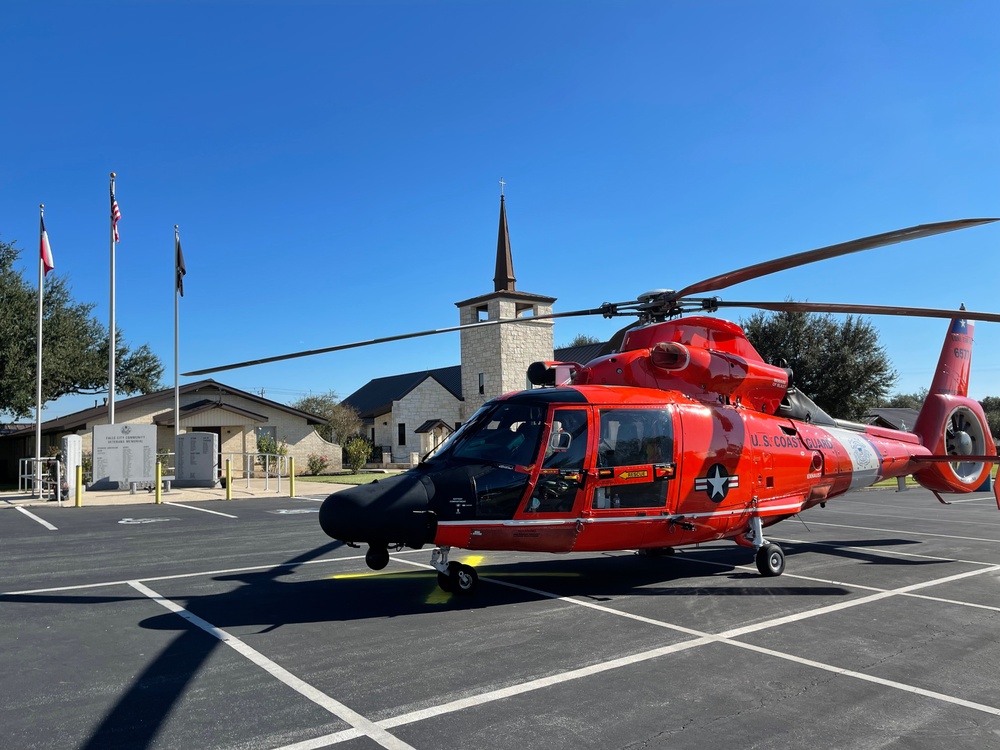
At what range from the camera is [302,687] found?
5.16 metres

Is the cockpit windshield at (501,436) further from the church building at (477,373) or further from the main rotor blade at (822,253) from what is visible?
the church building at (477,373)

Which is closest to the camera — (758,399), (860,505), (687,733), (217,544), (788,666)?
(687,733)

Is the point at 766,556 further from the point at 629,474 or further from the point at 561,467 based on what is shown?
the point at 561,467

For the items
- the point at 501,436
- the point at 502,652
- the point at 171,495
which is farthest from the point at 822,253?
the point at 171,495

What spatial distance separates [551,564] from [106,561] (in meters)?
6.66

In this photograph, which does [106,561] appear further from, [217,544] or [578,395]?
[578,395]

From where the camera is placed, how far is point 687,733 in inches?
173

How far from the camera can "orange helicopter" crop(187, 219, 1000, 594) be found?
744cm

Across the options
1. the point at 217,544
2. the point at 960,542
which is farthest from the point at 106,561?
the point at 960,542

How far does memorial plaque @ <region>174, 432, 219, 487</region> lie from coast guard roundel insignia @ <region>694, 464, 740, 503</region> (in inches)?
913

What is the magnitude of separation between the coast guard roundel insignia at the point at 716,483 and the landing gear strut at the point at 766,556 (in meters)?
0.73

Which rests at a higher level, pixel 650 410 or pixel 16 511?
pixel 650 410

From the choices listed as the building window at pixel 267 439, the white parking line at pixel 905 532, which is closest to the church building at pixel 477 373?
the building window at pixel 267 439

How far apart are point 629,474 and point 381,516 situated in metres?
2.93
